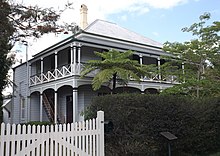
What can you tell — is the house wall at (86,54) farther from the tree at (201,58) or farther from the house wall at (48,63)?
the tree at (201,58)

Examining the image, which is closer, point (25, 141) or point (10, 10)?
point (25, 141)

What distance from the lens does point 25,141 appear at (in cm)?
436

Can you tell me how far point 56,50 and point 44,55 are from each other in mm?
2112

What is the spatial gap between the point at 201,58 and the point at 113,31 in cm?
1111

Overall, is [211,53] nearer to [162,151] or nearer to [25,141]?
[162,151]

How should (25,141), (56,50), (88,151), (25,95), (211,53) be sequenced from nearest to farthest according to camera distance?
(25,141) < (88,151) < (211,53) < (56,50) < (25,95)

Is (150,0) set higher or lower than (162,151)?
higher

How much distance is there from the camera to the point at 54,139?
4.79 metres

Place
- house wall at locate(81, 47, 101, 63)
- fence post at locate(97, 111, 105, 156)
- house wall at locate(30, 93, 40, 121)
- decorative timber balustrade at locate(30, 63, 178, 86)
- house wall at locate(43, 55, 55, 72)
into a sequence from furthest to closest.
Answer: house wall at locate(30, 93, 40, 121) → house wall at locate(43, 55, 55, 72) → house wall at locate(81, 47, 101, 63) → decorative timber balustrade at locate(30, 63, 178, 86) → fence post at locate(97, 111, 105, 156)

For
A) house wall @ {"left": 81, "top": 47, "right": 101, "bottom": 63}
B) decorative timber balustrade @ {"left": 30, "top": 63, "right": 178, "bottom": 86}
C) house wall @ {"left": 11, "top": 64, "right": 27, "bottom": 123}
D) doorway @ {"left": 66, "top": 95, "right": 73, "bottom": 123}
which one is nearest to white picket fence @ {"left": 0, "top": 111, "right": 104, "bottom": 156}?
decorative timber balustrade @ {"left": 30, "top": 63, "right": 178, "bottom": 86}

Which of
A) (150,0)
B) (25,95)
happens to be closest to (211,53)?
(150,0)

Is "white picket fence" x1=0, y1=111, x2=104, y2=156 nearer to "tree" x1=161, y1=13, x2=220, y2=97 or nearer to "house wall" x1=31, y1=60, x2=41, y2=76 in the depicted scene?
"tree" x1=161, y1=13, x2=220, y2=97

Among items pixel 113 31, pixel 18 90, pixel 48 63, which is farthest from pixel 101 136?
pixel 18 90

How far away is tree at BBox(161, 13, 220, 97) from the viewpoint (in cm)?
1246
